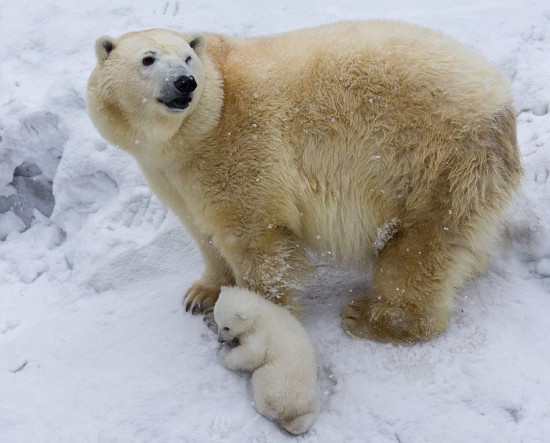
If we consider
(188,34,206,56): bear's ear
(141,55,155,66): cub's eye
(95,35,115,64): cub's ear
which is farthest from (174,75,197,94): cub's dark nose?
(95,35,115,64): cub's ear

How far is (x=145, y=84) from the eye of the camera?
352cm

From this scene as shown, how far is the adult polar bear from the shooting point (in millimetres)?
3590

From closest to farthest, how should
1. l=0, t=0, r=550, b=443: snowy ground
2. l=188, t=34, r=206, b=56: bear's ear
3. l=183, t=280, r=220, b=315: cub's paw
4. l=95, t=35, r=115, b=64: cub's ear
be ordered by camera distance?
l=0, t=0, r=550, b=443: snowy ground → l=95, t=35, r=115, b=64: cub's ear → l=188, t=34, r=206, b=56: bear's ear → l=183, t=280, r=220, b=315: cub's paw

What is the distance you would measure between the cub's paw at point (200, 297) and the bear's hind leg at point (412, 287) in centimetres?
94

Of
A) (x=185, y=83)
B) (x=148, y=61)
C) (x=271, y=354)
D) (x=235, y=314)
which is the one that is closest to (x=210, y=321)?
(x=235, y=314)

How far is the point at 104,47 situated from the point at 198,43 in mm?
551

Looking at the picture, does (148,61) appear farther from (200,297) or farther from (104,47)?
(200,297)

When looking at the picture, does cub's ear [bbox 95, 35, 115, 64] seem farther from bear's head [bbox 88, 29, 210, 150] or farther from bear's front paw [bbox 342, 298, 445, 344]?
bear's front paw [bbox 342, 298, 445, 344]

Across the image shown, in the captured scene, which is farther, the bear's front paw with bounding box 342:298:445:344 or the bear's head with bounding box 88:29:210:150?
the bear's front paw with bounding box 342:298:445:344

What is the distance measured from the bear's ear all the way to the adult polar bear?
0.01 meters

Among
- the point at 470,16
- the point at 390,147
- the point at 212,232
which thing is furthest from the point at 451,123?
the point at 470,16

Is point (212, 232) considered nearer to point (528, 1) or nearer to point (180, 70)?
point (180, 70)

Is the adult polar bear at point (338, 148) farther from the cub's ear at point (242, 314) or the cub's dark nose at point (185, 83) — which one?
the cub's ear at point (242, 314)

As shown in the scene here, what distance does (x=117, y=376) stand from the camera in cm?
374
